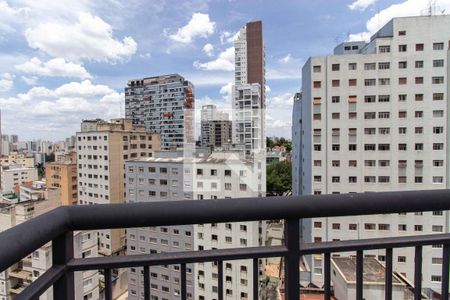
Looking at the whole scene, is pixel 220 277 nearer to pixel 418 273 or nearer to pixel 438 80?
pixel 418 273

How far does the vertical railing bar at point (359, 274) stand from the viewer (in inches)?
33.2

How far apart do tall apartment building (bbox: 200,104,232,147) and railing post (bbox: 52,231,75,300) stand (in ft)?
51.0

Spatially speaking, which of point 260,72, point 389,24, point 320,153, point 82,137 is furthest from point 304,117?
Result: point 260,72

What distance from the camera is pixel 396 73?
14227 millimetres

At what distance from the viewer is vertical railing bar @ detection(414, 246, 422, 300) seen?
87 centimetres

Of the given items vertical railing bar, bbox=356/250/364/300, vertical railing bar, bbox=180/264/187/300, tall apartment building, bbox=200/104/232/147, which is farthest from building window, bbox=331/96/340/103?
vertical railing bar, bbox=180/264/187/300

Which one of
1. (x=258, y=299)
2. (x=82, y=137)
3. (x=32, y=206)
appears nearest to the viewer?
(x=258, y=299)

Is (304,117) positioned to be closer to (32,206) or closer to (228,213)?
(32,206)

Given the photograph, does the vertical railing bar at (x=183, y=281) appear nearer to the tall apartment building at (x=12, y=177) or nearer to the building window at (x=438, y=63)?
the building window at (x=438, y=63)

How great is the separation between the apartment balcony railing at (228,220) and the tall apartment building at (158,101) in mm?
31121

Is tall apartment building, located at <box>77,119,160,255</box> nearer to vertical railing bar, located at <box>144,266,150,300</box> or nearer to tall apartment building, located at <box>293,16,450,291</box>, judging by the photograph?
tall apartment building, located at <box>293,16,450,291</box>

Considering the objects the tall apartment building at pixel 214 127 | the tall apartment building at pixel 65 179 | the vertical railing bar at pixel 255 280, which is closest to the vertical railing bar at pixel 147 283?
the vertical railing bar at pixel 255 280

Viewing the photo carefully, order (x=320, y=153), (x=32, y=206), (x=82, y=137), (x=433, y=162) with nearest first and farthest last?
(x=32, y=206)
(x=433, y=162)
(x=320, y=153)
(x=82, y=137)

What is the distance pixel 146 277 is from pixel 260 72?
3764 cm
